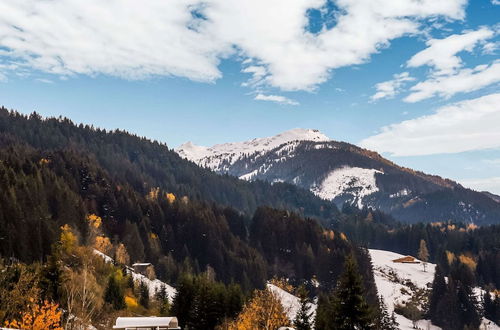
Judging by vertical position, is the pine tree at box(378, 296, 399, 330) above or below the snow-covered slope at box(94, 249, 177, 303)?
below

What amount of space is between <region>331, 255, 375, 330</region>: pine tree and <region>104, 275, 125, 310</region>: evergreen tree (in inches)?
2232

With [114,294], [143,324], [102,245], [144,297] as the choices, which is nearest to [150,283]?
[144,297]

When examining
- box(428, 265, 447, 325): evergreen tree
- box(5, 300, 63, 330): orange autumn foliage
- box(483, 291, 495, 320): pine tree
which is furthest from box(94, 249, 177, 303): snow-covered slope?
box(483, 291, 495, 320): pine tree

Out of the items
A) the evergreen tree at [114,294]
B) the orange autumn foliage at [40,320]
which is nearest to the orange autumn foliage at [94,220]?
the evergreen tree at [114,294]

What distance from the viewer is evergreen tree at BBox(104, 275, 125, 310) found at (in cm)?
9138

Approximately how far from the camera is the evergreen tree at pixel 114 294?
91375mm

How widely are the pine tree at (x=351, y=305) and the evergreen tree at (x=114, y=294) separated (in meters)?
56.7

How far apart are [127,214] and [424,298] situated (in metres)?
131

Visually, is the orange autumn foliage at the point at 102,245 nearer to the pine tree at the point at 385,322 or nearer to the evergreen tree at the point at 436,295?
the pine tree at the point at 385,322

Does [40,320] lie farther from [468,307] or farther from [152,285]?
[468,307]

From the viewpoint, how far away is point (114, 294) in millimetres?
92188

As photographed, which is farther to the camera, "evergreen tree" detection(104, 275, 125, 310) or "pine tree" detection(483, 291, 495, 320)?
"pine tree" detection(483, 291, 495, 320)

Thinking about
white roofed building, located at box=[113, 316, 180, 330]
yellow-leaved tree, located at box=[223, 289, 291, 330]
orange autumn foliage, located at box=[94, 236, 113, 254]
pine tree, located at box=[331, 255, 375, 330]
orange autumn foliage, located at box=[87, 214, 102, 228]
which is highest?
orange autumn foliage, located at box=[87, 214, 102, 228]

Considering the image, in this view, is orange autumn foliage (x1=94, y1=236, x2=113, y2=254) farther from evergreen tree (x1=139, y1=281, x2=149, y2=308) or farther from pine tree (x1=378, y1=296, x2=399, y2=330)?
pine tree (x1=378, y1=296, x2=399, y2=330)
